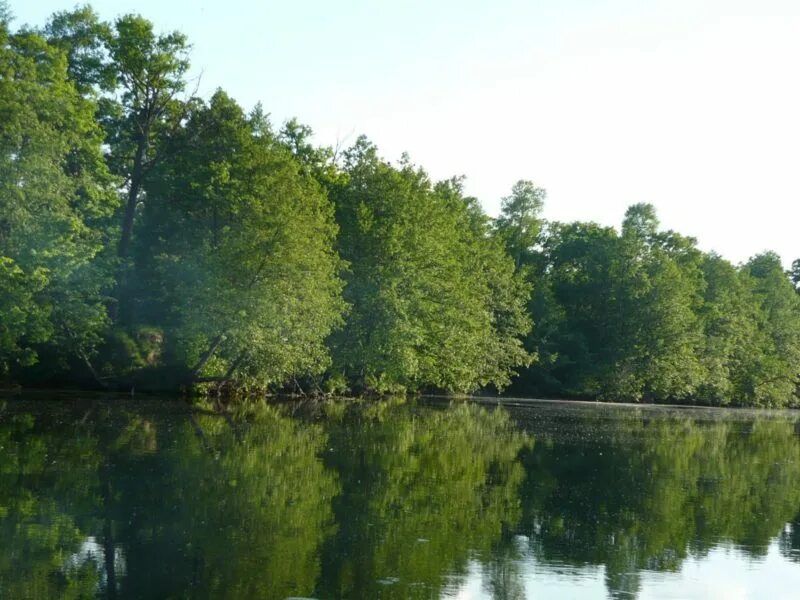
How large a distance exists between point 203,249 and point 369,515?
32824 mm

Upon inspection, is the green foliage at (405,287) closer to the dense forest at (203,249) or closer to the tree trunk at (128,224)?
the dense forest at (203,249)

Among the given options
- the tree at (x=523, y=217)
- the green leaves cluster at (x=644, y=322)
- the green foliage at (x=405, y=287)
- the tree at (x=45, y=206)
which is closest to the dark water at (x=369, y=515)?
the tree at (x=45, y=206)

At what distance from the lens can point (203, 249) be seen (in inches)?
1847

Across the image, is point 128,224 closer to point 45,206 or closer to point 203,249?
point 203,249

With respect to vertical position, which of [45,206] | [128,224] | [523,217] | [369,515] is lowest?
[369,515]

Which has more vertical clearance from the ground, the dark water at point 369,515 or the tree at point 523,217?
the tree at point 523,217

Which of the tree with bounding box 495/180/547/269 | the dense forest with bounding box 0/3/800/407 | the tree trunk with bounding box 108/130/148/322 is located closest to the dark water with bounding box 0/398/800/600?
the dense forest with bounding box 0/3/800/407

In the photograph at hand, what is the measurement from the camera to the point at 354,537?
1409cm

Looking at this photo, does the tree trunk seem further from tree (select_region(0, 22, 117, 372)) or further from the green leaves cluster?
the green leaves cluster

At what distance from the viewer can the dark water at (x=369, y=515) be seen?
11633 millimetres

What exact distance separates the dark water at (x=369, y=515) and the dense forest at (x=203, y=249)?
39.7ft

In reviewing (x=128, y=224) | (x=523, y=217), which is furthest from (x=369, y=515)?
(x=523, y=217)

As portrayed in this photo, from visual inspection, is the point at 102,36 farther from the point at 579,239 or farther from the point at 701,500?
the point at 579,239

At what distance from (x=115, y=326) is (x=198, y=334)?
6.23m
